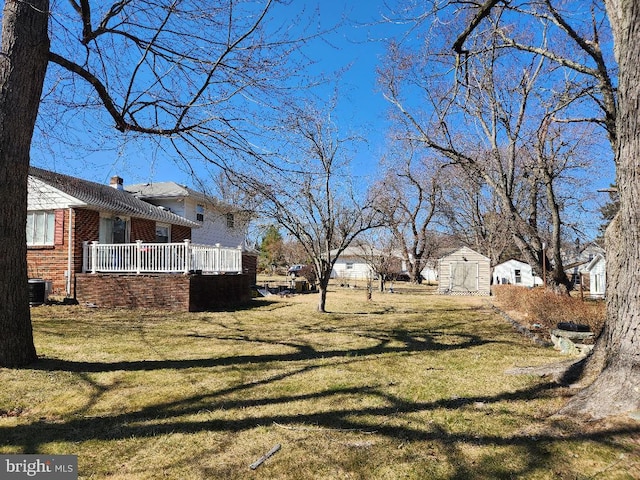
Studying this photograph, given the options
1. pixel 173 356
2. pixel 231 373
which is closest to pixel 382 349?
pixel 231 373

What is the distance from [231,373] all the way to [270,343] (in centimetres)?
220

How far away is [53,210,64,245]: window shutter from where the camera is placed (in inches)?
540

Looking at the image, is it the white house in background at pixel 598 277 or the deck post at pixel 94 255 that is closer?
the deck post at pixel 94 255

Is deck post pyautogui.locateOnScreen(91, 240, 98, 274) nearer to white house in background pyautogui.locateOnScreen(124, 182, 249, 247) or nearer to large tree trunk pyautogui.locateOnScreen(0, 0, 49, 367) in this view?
white house in background pyautogui.locateOnScreen(124, 182, 249, 247)

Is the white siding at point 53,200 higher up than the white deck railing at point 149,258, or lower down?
higher up

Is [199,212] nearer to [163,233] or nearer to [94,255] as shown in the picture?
[163,233]

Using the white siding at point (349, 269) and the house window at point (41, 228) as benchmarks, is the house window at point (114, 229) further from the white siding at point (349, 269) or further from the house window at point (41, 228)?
the white siding at point (349, 269)

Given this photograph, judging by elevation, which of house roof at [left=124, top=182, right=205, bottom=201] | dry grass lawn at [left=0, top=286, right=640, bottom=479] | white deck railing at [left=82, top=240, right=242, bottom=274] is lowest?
dry grass lawn at [left=0, top=286, right=640, bottom=479]

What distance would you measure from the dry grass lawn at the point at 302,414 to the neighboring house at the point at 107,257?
→ 17.7ft

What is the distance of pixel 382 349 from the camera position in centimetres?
680

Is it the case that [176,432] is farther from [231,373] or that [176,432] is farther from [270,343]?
[270,343]

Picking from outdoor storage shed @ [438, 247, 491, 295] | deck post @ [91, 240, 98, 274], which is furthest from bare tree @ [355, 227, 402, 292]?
deck post @ [91, 240, 98, 274]

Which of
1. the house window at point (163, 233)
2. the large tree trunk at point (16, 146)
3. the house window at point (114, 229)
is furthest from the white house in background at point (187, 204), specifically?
the large tree trunk at point (16, 146)

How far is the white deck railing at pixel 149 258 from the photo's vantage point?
41.5ft
